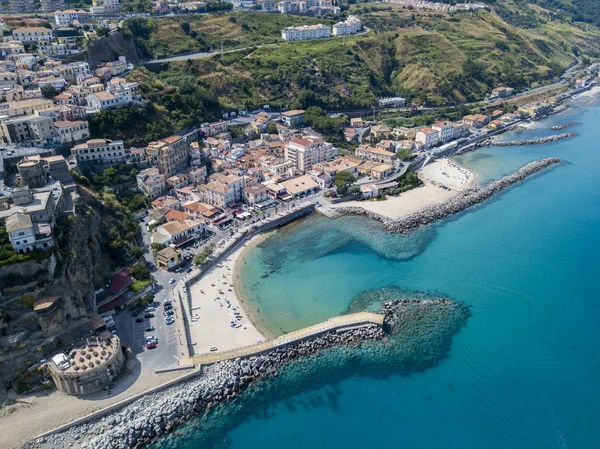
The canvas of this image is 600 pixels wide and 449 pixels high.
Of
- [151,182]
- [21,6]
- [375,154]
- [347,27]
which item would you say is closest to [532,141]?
[375,154]

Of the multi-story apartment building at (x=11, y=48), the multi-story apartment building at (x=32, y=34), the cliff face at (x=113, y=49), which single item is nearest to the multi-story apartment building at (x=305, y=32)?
the cliff face at (x=113, y=49)

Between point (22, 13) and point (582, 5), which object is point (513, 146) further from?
point (582, 5)

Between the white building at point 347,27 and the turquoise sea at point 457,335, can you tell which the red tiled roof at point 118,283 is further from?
the white building at point 347,27

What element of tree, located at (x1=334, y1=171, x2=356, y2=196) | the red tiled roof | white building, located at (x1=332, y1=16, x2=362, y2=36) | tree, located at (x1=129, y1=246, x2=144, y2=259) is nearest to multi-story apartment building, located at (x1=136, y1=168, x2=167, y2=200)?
tree, located at (x1=129, y1=246, x2=144, y2=259)

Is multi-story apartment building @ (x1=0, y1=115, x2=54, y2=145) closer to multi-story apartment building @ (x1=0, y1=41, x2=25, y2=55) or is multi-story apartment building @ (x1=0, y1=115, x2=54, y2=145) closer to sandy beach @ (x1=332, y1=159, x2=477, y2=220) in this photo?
multi-story apartment building @ (x1=0, y1=41, x2=25, y2=55)

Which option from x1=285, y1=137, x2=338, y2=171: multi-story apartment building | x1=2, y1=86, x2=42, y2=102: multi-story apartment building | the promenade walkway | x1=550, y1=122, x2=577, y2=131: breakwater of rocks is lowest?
the promenade walkway

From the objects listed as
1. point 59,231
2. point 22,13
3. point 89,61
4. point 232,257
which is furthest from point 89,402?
point 22,13
